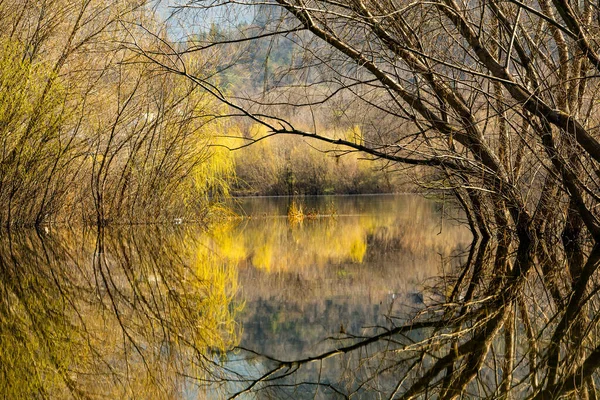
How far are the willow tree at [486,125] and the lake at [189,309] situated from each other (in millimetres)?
252

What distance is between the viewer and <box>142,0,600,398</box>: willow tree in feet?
8.49

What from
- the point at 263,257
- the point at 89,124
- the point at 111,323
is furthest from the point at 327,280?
the point at 89,124

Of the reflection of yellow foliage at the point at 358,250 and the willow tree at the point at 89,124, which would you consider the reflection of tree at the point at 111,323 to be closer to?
the reflection of yellow foliage at the point at 358,250

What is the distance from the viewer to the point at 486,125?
230 inches

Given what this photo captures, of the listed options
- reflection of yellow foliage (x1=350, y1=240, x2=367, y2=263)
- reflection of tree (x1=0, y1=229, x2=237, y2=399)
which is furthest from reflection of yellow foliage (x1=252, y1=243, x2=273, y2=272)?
reflection of yellow foliage (x1=350, y1=240, x2=367, y2=263)

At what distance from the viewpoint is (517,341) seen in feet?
8.86

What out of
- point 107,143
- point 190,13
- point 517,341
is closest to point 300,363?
point 517,341

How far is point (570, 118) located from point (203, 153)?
8.01 meters

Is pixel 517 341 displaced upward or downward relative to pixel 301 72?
downward

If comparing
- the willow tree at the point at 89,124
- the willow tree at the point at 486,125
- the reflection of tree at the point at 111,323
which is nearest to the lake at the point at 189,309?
the reflection of tree at the point at 111,323

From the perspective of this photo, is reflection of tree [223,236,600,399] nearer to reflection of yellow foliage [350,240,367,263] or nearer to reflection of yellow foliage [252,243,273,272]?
reflection of yellow foliage [252,243,273,272]

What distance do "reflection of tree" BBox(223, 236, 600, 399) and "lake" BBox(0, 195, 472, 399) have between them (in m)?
0.04

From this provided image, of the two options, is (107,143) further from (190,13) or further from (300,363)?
(300,363)

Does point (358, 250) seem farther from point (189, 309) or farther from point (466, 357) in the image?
point (466, 357)
